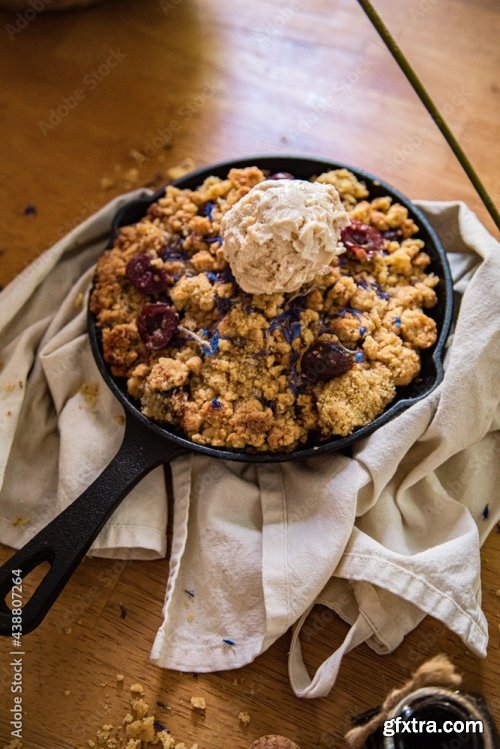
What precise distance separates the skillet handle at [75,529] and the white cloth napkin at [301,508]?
4.1 inches

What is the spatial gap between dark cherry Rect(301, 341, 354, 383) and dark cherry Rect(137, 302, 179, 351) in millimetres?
245

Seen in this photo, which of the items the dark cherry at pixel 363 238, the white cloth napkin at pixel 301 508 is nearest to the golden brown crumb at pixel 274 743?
the white cloth napkin at pixel 301 508

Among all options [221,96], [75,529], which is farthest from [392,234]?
[75,529]

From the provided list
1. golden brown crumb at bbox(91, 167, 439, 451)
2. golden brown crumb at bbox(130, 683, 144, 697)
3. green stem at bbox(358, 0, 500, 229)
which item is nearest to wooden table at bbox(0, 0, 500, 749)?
golden brown crumb at bbox(91, 167, 439, 451)

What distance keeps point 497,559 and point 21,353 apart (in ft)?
3.20

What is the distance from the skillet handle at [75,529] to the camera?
4.16 feet

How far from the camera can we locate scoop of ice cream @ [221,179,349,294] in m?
1.28

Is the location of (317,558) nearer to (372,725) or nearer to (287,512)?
(287,512)

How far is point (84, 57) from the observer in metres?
1.92

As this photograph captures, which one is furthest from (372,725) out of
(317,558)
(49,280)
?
(49,280)

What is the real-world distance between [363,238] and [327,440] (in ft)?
1.27

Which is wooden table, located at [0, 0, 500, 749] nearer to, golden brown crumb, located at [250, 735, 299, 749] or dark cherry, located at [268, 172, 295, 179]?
dark cherry, located at [268, 172, 295, 179]

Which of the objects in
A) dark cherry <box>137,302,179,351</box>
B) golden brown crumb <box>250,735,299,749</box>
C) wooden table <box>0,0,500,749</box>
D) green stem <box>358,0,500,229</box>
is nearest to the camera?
green stem <box>358,0,500,229</box>

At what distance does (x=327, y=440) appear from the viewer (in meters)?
1.35
